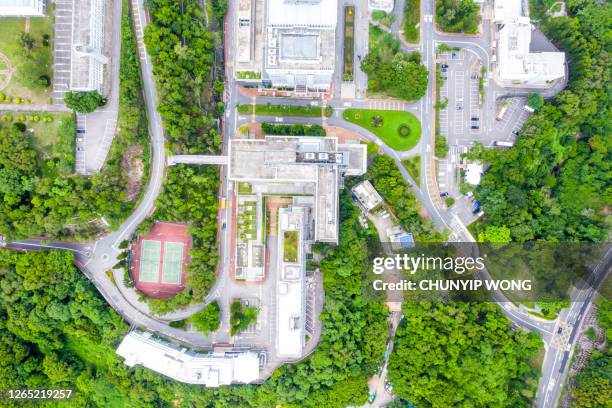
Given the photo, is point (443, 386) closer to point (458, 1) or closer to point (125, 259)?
point (125, 259)

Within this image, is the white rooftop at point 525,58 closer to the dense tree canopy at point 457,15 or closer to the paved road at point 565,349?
the dense tree canopy at point 457,15

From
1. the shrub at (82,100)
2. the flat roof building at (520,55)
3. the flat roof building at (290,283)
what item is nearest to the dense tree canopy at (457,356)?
the flat roof building at (290,283)

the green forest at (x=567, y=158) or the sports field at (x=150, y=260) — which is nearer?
the sports field at (x=150, y=260)

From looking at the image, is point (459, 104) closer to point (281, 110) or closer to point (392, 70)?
point (392, 70)

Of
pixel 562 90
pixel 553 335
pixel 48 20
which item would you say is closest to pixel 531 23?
pixel 562 90

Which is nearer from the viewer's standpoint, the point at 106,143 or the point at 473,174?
the point at 106,143

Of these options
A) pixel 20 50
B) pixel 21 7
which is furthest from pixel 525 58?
pixel 20 50
